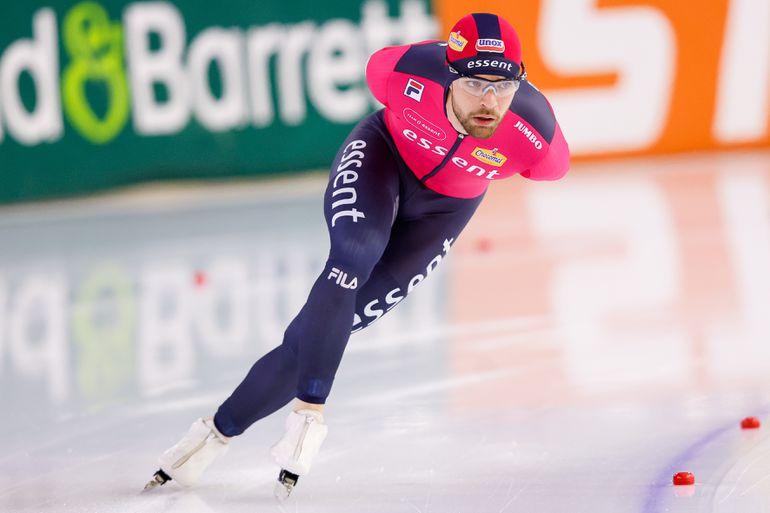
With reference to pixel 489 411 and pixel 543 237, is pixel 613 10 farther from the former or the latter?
pixel 489 411

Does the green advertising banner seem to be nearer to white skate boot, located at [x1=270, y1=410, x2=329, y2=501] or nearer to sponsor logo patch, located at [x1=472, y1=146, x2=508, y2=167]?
sponsor logo patch, located at [x1=472, y1=146, x2=508, y2=167]

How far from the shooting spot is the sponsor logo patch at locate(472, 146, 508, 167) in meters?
3.20

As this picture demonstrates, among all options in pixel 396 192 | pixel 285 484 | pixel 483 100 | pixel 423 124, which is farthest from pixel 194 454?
pixel 483 100

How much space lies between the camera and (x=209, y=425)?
10.6 ft

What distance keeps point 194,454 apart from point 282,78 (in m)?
6.98

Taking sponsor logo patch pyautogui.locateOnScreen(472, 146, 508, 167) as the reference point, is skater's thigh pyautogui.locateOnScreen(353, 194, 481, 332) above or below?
below

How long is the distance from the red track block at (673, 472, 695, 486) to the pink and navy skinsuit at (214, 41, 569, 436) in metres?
0.85

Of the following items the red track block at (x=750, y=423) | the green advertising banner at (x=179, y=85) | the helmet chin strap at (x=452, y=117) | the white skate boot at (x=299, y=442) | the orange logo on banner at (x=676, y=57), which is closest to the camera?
the white skate boot at (x=299, y=442)

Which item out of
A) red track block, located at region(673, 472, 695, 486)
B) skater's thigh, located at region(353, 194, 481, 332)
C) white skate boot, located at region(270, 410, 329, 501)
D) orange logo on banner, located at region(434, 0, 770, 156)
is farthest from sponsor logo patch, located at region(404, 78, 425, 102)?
orange logo on banner, located at region(434, 0, 770, 156)

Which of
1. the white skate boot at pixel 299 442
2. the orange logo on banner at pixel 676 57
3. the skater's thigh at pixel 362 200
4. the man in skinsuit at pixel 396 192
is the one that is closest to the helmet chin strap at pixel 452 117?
the man in skinsuit at pixel 396 192

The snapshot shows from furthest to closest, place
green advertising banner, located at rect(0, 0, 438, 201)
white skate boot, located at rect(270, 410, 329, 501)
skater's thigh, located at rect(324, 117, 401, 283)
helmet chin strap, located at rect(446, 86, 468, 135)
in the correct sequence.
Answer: green advertising banner, located at rect(0, 0, 438, 201), helmet chin strap, located at rect(446, 86, 468, 135), skater's thigh, located at rect(324, 117, 401, 283), white skate boot, located at rect(270, 410, 329, 501)

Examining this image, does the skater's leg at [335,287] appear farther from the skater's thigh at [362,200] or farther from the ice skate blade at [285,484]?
the ice skate blade at [285,484]

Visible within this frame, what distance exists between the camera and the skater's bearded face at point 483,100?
9.86 ft

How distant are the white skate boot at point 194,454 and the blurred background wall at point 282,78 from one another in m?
6.56
